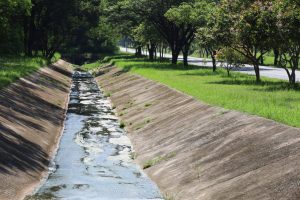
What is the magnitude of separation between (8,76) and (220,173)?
31.0 metres

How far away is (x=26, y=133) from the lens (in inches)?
1102

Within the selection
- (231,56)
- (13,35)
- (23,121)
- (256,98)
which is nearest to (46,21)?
(13,35)

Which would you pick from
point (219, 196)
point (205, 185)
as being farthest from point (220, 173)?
point (219, 196)

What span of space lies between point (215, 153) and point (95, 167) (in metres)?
6.01

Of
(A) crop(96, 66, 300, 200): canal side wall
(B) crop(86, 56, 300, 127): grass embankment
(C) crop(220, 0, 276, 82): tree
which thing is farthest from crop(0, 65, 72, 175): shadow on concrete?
(C) crop(220, 0, 276, 82): tree

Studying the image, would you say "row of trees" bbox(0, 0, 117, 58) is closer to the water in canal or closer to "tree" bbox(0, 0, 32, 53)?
"tree" bbox(0, 0, 32, 53)

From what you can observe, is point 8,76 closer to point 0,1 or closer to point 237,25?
point 0,1

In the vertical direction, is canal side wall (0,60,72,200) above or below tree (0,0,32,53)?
below

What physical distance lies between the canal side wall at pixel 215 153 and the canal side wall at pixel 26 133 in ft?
16.3

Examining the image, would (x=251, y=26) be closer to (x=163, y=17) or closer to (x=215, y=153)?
(x=215, y=153)

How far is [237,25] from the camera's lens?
4212 cm

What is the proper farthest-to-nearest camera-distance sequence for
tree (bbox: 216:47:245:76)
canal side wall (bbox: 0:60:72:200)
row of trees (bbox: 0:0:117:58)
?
row of trees (bbox: 0:0:117:58) → tree (bbox: 216:47:245:76) → canal side wall (bbox: 0:60:72:200)

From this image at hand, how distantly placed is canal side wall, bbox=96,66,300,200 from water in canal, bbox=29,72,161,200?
0.76 metres

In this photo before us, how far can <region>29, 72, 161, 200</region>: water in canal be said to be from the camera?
19609mm
